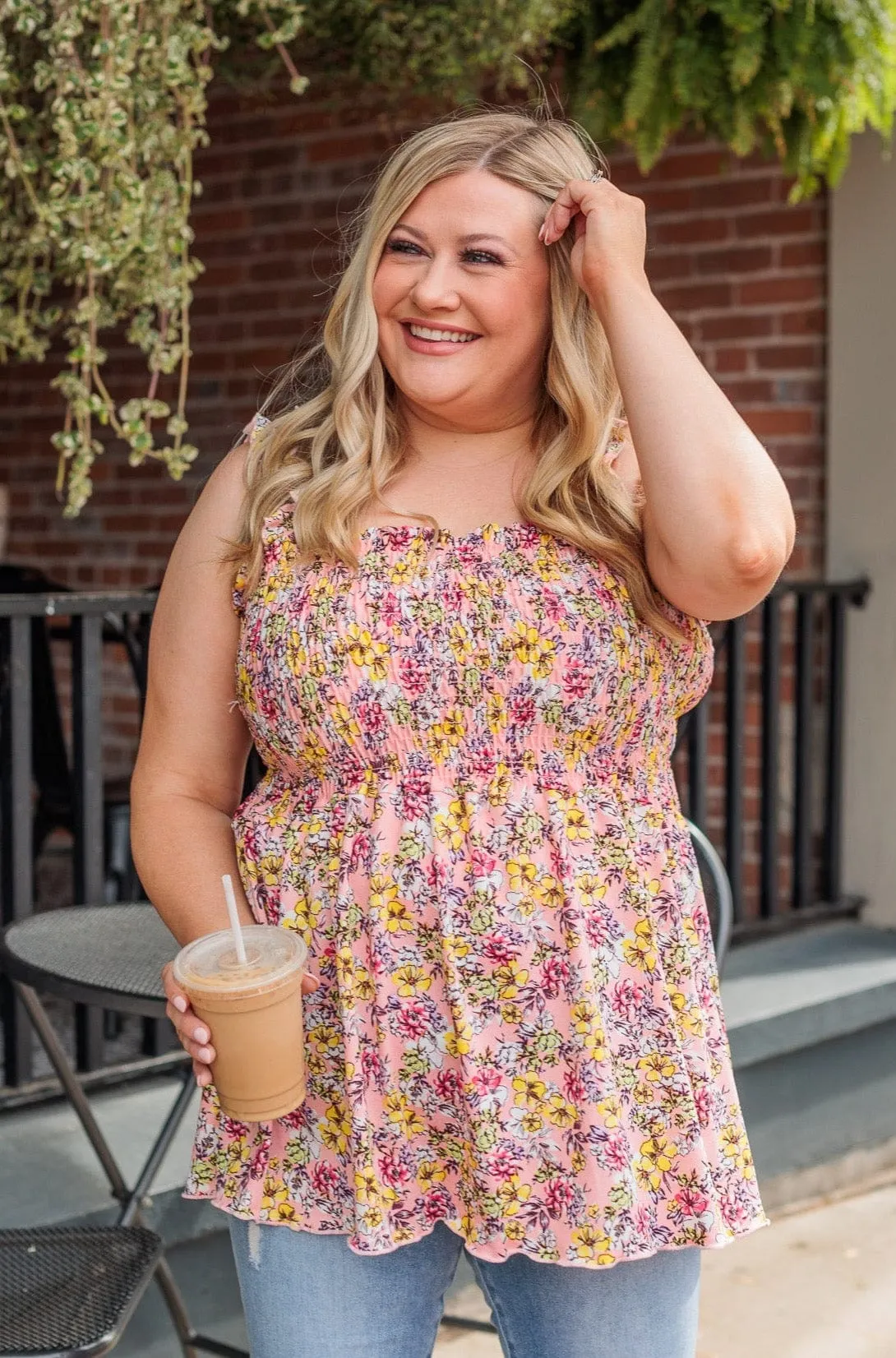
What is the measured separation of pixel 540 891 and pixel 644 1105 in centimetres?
23

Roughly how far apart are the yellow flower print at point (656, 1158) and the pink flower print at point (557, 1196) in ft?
0.25

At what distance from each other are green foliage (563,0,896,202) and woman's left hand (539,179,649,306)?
1.67m

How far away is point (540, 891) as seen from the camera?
58.4 inches

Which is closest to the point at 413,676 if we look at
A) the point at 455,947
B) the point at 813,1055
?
the point at 455,947

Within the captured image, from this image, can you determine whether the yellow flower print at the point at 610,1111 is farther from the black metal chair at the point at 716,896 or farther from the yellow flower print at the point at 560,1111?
the black metal chair at the point at 716,896

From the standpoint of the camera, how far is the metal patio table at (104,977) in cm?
204

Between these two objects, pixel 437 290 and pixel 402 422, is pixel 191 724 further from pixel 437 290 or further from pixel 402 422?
pixel 437 290

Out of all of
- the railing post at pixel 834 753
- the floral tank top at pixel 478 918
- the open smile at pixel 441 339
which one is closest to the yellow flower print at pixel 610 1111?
the floral tank top at pixel 478 918

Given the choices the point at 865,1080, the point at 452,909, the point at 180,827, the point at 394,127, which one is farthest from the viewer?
the point at 394,127

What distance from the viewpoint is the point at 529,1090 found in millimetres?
1479

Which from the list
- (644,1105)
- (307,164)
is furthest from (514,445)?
(307,164)

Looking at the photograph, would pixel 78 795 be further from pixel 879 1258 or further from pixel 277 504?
pixel 879 1258

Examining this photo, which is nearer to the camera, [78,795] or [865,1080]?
[78,795]

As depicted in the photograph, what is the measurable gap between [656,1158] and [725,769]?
2.61m
